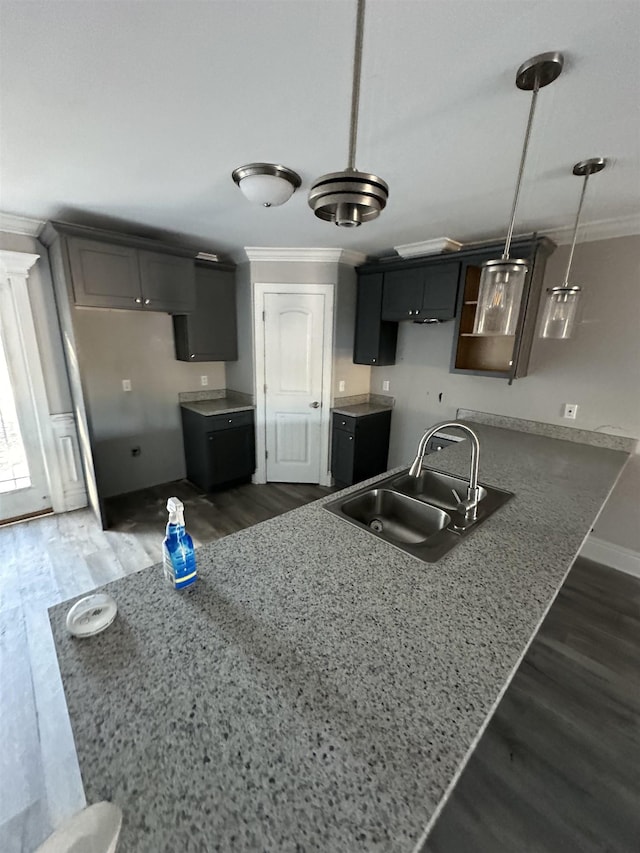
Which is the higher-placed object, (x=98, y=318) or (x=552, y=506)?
(x=98, y=318)

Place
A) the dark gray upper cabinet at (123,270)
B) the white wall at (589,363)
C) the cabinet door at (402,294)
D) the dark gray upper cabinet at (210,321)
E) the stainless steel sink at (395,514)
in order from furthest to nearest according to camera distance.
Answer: the dark gray upper cabinet at (210,321)
the cabinet door at (402,294)
the dark gray upper cabinet at (123,270)
the white wall at (589,363)
the stainless steel sink at (395,514)

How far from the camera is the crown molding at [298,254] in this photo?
3252mm

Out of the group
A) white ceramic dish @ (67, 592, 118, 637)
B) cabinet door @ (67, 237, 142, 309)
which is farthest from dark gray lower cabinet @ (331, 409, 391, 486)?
white ceramic dish @ (67, 592, 118, 637)

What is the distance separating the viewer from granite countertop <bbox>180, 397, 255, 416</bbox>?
3485 millimetres

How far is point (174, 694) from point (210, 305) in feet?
11.0

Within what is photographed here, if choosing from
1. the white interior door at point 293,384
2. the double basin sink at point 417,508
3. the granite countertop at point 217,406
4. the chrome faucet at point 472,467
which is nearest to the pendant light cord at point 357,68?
the chrome faucet at point 472,467

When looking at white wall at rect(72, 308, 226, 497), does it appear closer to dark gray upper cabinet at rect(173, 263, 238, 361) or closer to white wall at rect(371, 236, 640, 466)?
dark gray upper cabinet at rect(173, 263, 238, 361)

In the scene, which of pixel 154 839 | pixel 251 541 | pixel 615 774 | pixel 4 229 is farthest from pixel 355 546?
pixel 4 229

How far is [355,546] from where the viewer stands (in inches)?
47.6

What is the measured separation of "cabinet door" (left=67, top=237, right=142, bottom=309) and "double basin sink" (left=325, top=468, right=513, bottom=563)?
244 centimetres

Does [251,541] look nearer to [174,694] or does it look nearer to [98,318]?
[174,694]

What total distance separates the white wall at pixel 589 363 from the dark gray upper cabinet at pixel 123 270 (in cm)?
238

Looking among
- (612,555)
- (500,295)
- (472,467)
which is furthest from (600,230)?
(612,555)

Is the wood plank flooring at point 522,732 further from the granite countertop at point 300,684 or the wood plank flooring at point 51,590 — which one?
the granite countertop at point 300,684
